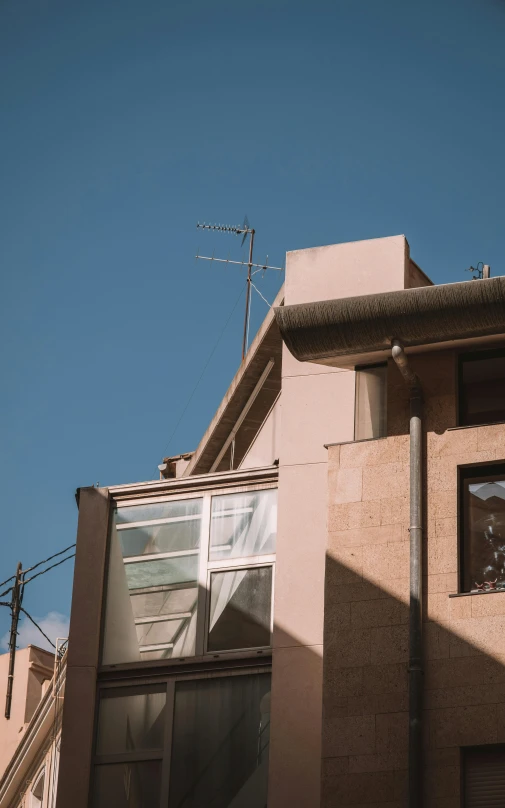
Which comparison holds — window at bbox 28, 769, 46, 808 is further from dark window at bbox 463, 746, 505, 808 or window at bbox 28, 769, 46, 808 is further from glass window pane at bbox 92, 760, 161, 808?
dark window at bbox 463, 746, 505, 808

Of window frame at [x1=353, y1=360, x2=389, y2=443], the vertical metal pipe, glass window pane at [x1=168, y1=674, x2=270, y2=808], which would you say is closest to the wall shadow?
the vertical metal pipe

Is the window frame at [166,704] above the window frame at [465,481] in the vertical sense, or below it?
below

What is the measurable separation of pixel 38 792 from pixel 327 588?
74.7 ft

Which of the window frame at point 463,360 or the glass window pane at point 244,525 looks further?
the glass window pane at point 244,525

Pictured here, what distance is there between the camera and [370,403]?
24750 millimetres

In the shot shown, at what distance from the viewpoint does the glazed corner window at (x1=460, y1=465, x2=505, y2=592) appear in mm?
22922

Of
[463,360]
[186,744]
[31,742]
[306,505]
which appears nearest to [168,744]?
[186,744]

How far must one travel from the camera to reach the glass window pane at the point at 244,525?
26312 mm

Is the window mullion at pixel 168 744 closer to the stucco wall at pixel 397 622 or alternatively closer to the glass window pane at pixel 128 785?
the glass window pane at pixel 128 785

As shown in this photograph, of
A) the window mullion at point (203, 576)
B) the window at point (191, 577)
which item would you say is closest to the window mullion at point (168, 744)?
the window at point (191, 577)

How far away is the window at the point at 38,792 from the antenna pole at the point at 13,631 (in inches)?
204

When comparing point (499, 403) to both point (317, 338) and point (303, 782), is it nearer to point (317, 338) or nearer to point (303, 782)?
point (317, 338)

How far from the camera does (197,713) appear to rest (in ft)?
83.6

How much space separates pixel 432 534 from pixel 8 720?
93.8 feet
